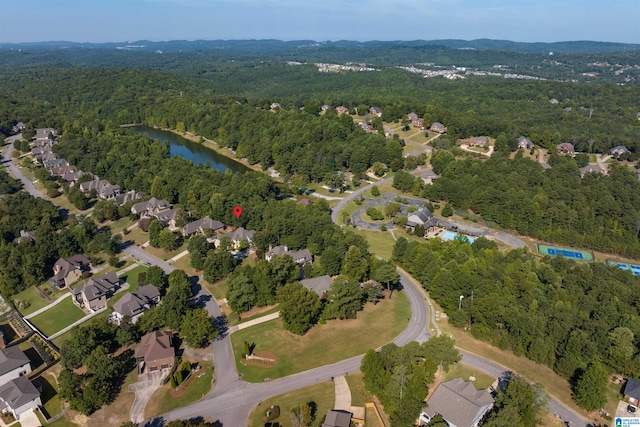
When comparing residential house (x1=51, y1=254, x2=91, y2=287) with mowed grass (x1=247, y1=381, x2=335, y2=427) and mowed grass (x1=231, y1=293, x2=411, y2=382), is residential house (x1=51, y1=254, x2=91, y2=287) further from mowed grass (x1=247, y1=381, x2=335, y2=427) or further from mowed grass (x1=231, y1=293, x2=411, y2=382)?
mowed grass (x1=247, y1=381, x2=335, y2=427)

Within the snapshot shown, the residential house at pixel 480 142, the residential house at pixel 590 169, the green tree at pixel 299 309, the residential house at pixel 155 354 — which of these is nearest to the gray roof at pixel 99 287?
the residential house at pixel 155 354

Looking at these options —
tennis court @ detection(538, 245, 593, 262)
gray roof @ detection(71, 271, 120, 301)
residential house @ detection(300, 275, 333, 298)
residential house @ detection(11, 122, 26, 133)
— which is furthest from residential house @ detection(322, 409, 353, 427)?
residential house @ detection(11, 122, 26, 133)

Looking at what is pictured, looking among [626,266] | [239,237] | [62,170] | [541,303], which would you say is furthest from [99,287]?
[626,266]

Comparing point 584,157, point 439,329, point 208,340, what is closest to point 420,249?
point 439,329

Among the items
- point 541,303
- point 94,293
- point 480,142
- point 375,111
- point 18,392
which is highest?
point 375,111

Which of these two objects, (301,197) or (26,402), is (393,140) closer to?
(301,197)

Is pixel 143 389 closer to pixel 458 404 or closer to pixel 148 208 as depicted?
pixel 458 404

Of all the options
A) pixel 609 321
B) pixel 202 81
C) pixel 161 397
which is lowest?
pixel 161 397
